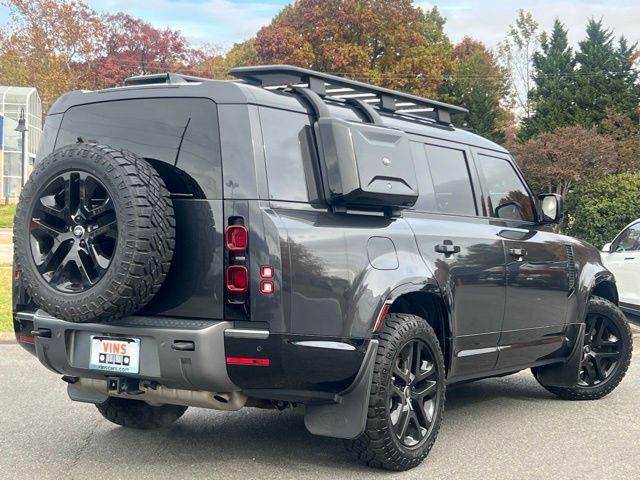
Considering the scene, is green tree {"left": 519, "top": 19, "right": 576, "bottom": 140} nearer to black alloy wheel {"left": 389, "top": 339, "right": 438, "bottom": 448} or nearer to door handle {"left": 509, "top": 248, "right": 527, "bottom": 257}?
door handle {"left": 509, "top": 248, "right": 527, "bottom": 257}

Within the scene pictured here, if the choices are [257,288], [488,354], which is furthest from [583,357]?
[257,288]

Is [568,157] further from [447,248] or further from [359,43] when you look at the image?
[447,248]

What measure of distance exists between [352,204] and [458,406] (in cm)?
266

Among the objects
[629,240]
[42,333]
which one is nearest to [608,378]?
[42,333]

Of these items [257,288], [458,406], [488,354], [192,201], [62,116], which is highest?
[62,116]

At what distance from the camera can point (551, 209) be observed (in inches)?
258

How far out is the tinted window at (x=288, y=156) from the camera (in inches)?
168

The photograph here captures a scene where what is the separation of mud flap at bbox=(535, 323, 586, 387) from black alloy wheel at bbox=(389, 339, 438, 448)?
214 centimetres

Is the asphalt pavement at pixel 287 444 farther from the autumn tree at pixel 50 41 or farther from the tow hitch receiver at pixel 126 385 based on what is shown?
the autumn tree at pixel 50 41

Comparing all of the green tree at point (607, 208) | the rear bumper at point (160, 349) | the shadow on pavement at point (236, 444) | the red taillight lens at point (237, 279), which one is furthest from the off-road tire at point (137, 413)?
the green tree at point (607, 208)

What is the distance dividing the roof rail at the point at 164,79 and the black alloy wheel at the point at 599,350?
12.8 ft

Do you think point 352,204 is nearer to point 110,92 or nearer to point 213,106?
point 213,106

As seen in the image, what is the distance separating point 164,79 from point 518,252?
2677 mm

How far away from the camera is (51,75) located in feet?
154
